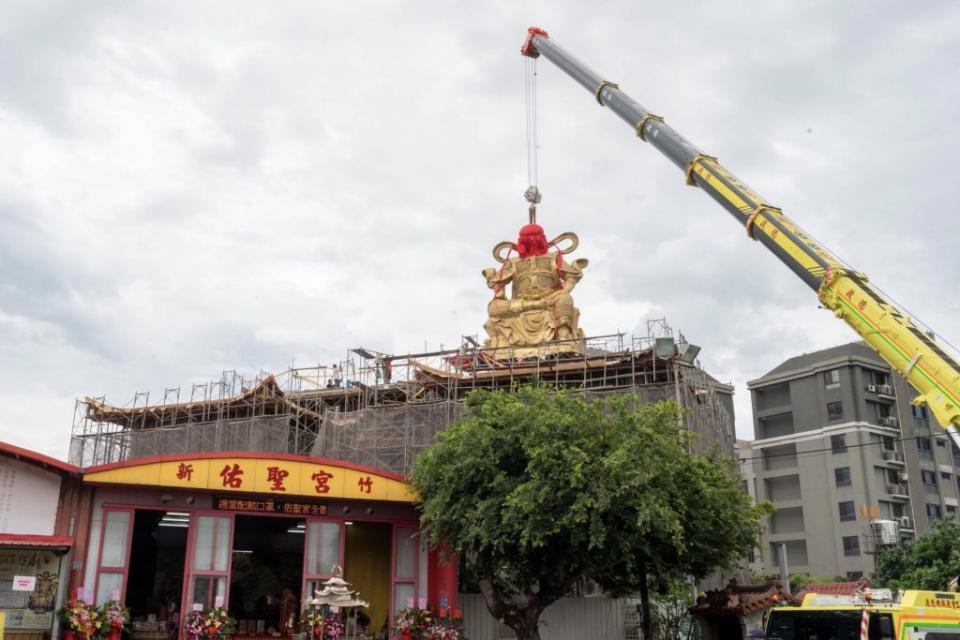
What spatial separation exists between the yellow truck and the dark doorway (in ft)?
56.3

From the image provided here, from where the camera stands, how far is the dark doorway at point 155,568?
1057 inches

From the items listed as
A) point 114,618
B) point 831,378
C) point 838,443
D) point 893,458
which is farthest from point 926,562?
point 114,618

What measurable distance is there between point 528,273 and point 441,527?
20.0m

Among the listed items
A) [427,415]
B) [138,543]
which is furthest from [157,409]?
[427,415]

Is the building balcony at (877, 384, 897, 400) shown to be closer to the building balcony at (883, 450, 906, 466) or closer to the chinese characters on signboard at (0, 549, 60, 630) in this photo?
the building balcony at (883, 450, 906, 466)

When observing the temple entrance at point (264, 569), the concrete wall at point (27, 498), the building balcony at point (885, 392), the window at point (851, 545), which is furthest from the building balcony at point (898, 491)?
the concrete wall at point (27, 498)

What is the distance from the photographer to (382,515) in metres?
23.3

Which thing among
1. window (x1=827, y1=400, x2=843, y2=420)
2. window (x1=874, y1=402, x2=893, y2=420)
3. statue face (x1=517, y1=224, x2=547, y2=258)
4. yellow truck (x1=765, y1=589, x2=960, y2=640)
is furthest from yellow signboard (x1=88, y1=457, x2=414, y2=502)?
window (x1=874, y1=402, x2=893, y2=420)

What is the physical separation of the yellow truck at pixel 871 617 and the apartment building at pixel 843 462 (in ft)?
134

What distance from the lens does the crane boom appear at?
16938mm

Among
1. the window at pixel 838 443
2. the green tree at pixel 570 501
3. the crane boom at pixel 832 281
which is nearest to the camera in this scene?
the crane boom at pixel 832 281

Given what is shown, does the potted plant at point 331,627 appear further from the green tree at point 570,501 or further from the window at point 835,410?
the window at point 835,410

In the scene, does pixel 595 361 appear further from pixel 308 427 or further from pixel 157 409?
pixel 157 409

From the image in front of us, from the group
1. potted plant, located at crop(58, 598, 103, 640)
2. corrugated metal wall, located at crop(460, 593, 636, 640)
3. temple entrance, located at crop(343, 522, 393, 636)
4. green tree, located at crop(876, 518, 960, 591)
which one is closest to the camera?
potted plant, located at crop(58, 598, 103, 640)
